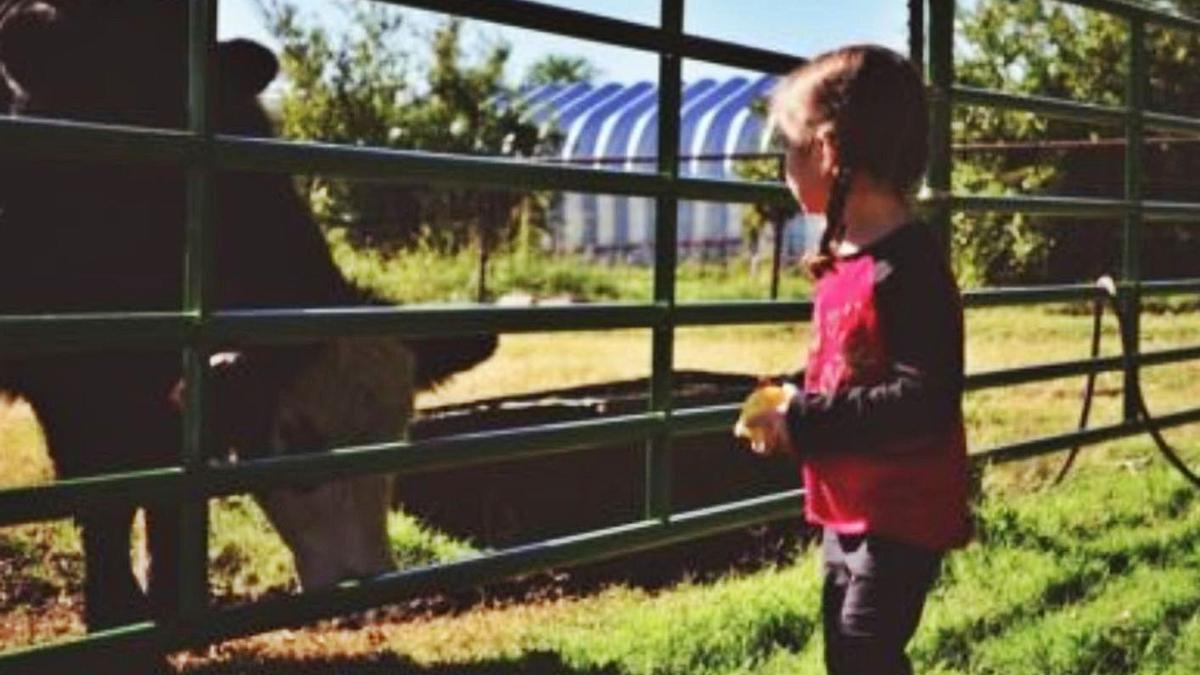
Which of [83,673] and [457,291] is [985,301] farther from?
[457,291]

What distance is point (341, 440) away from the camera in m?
5.08

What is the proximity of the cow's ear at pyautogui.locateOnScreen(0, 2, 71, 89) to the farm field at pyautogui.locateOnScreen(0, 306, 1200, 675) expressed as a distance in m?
1.54

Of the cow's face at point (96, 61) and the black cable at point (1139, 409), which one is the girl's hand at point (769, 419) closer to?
the cow's face at point (96, 61)

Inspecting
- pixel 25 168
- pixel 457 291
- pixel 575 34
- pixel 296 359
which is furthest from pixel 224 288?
pixel 457 291

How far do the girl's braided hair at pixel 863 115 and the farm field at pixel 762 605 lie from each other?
Answer: 4.78 feet

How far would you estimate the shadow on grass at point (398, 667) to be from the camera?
363 centimetres

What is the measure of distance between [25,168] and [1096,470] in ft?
14.5

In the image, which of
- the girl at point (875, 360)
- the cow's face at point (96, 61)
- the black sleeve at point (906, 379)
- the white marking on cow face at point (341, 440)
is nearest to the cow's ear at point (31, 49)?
the cow's face at point (96, 61)

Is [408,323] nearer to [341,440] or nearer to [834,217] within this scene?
[834,217]

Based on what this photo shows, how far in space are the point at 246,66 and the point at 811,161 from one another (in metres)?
3.04

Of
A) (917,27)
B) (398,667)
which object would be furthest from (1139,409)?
(398,667)

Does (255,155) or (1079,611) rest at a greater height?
(255,155)

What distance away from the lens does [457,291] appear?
16.3 m

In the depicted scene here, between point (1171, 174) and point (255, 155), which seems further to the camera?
point (1171, 174)
